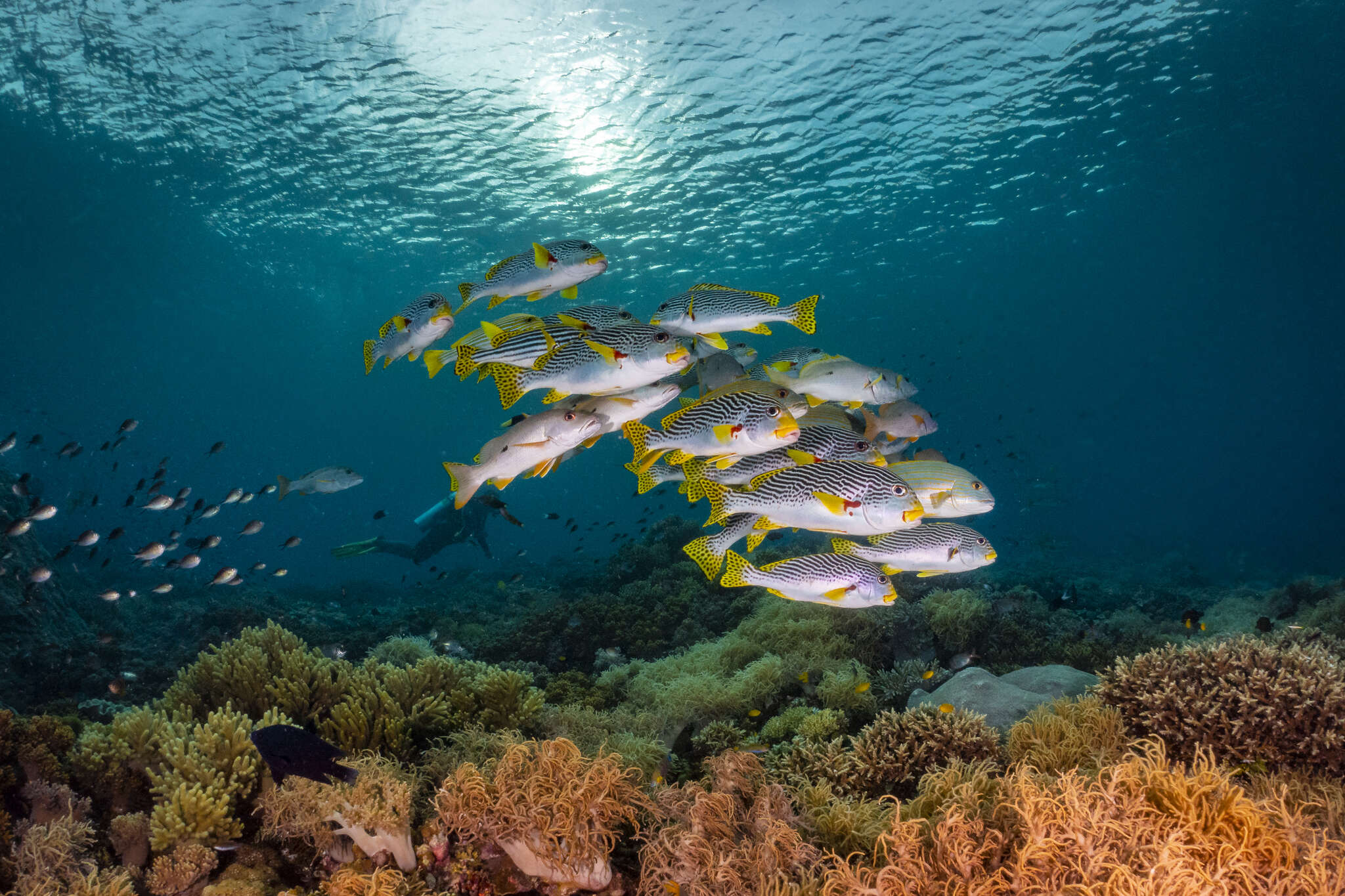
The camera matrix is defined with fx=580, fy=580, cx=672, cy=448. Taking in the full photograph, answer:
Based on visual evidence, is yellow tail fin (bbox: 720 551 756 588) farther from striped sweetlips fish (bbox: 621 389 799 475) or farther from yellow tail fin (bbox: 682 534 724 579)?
striped sweetlips fish (bbox: 621 389 799 475)

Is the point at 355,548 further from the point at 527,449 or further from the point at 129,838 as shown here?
the point at 527,449

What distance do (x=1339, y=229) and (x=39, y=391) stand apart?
116 metres

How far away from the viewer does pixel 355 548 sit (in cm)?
1678

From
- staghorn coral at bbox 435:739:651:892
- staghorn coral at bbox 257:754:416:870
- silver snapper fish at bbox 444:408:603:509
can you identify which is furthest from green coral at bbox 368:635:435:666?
silver snapper fish at bbox 444:408:603:509

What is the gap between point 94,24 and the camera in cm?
1639

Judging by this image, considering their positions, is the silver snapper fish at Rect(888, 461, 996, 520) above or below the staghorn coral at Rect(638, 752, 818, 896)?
above

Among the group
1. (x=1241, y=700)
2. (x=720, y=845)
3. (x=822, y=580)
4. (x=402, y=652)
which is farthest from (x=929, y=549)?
(x=402, y=652)

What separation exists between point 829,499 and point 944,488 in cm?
110

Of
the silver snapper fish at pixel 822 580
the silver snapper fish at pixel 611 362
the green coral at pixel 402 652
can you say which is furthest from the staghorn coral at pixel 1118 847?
the green coral at pixel 402 652

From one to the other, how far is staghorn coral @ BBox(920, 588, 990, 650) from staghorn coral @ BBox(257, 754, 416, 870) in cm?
766

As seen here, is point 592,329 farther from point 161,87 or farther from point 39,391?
point 39,391

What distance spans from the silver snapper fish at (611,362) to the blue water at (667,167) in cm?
910

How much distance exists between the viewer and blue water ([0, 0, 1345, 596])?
17.4m

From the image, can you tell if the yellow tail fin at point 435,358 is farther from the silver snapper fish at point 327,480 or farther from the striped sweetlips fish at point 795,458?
the silver snapper fish at point 327,480
